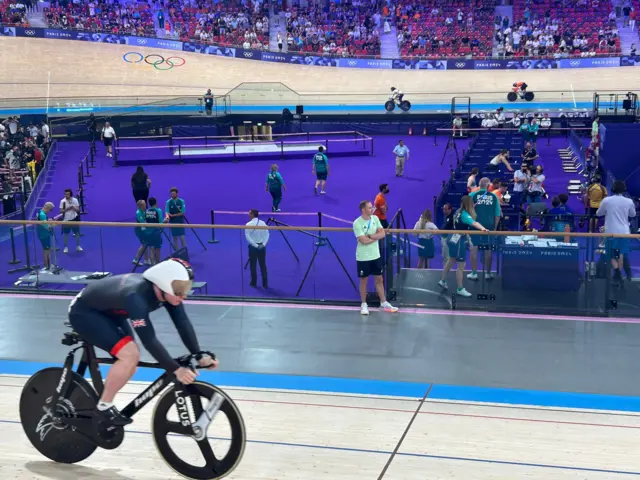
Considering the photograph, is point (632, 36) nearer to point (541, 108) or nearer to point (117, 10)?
point (541, 108)

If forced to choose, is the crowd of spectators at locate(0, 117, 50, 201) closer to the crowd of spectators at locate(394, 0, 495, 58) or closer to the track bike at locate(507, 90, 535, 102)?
the crowd of spectators at locate(394, 0, 495, 58)

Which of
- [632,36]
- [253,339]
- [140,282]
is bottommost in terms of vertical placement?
[253,339]

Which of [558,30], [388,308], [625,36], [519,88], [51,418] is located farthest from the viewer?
[558,30]

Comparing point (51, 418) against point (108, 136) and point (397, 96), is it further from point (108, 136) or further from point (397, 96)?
point (397, 96)

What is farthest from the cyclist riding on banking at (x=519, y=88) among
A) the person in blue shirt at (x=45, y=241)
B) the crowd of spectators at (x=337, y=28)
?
the person in blue shirt at (x=45, y=241)

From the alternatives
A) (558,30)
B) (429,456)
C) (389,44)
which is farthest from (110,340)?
(558,30)

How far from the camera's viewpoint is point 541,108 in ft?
130

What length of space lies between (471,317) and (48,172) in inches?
797

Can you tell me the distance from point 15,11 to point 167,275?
43.2m

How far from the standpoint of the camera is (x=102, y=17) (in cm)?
4503

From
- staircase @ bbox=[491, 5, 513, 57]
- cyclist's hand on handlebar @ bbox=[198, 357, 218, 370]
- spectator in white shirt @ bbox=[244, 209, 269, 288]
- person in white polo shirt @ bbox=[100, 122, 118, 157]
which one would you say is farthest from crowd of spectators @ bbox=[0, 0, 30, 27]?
cyclist's hand on handlebar @ bbox=[198, 357, 218, 370]

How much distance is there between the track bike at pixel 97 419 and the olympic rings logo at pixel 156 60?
39.4 m

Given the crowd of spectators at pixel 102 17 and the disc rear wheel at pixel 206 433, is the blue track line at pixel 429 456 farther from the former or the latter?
the crowd of spectators at pixel 102 17

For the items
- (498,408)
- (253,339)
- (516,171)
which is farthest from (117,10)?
(498,408)
